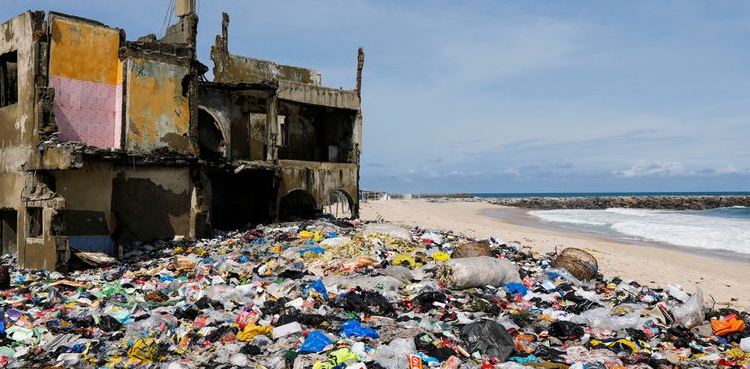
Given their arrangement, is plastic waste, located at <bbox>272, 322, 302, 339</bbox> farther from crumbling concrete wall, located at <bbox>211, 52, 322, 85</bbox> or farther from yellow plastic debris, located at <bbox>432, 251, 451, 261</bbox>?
crumbling concrete wall, located at <bbox>211, 52, 322, 85</bbox>

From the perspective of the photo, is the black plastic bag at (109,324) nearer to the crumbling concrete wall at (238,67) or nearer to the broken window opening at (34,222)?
the broken window opening at (34,222)

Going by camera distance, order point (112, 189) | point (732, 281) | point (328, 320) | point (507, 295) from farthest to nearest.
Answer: point (732, 281) → point (112, 189) → point (507, 295) → point (328, 320)

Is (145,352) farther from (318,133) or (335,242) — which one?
(318,133)

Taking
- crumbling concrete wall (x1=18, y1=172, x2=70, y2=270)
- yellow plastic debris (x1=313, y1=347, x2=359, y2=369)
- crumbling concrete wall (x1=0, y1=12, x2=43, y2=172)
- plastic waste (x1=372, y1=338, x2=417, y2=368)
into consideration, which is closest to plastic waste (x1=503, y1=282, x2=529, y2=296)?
plastic waste (x1=372, y1=338, x2=417, y2=368)

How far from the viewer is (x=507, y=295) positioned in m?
8.59

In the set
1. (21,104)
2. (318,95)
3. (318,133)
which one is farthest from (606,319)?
(318,133)

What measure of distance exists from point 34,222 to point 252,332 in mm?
6709

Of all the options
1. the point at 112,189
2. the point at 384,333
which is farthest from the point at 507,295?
the point at 112,189

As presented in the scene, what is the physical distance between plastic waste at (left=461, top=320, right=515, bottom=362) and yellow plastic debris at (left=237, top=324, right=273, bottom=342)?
224cm

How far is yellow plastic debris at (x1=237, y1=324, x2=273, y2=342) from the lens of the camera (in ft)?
21.0

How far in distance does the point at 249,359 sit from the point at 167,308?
7.29 feet

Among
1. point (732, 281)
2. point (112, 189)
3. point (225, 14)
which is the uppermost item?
point (225, 14)

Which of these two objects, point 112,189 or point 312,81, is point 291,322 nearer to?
point 112,189

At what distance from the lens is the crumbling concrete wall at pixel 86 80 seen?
38.2 feet
